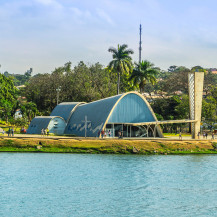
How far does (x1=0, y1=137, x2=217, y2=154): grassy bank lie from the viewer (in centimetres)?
6122

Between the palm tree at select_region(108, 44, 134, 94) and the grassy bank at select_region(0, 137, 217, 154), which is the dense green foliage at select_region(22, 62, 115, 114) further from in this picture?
the grassy bank at select_region(0, 137, 217, 154)

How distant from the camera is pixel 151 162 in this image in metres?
53.6

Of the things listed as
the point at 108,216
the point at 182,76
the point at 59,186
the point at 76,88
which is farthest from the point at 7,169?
the point at 182,76

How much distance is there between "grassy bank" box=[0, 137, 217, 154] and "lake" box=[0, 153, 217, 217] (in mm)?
3750

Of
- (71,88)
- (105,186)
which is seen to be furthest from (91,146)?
(71,88)

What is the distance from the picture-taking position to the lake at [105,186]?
102 ft

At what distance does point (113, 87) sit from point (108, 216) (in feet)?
304

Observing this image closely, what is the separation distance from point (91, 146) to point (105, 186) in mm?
23555

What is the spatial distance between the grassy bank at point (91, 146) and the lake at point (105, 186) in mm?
3750

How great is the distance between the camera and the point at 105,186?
38781 mm

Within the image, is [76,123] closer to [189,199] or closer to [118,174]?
[118,174]

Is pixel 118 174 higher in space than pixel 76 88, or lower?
lower

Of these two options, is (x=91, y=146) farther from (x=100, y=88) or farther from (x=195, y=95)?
(x=100, y=88)

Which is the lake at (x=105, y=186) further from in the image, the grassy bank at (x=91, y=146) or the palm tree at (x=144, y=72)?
the palm tree at (x=144, y=72)
